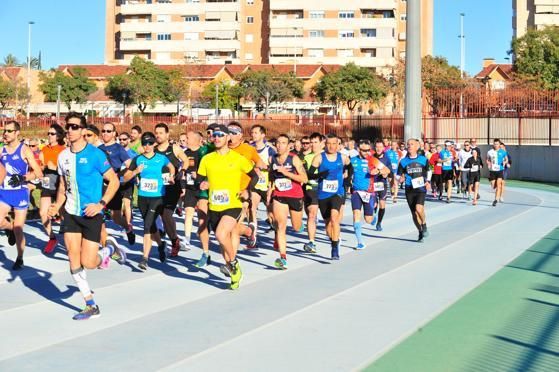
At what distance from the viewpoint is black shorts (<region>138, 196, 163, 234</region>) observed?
12.8m

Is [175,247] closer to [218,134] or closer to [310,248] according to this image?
[310,248]

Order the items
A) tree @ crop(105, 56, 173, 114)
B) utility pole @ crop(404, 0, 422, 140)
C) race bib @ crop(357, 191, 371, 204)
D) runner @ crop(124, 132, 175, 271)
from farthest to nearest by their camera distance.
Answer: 1. tree @ crop(105, 56, 173, 114)
2. utility pole @ crop(404, 0, 422, 140)
3. race bib @ crop(357, 191, 371, 204)
4. runner @ crop(124, 132, 175, 271)

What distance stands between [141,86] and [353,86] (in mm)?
18491

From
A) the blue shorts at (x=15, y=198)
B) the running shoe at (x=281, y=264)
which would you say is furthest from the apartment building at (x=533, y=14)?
the blue shorts at (x=15, y=198)

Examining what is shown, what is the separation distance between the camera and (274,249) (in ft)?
51.0

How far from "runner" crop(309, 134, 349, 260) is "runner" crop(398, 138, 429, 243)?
9.63ft

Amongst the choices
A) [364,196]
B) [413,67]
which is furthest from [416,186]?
[413,67]

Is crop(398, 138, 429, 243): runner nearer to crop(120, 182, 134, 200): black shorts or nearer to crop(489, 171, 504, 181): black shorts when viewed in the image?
crop(120, 182, 134, 200): black shorts

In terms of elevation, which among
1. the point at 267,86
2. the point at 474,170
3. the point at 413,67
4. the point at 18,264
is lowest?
the point at 18,264

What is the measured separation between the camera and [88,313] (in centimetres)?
908

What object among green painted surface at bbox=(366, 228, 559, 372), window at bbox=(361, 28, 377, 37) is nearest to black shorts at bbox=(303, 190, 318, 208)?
green painted surface at bbox=(366, 228, 559, 372)

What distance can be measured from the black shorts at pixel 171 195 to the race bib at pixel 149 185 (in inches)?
7.7

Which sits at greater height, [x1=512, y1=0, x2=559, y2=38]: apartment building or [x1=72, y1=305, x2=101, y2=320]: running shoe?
[x1=512, y1=0, x2=559, y2=38]: apartment building

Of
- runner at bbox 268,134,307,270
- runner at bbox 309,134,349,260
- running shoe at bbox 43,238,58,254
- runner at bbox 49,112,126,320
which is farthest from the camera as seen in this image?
running shoe at bbox 43,238,58,254
